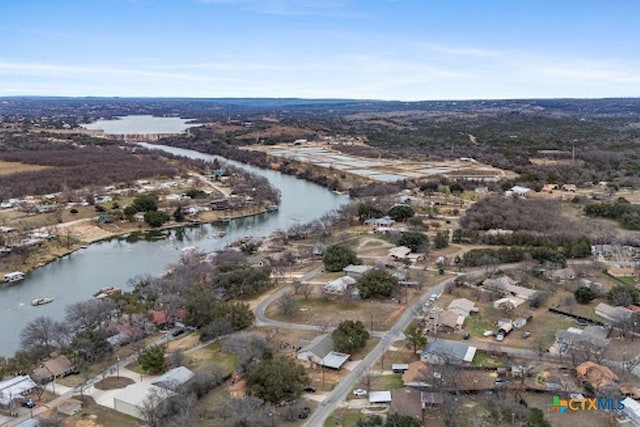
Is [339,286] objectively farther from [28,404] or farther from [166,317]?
[28,404]

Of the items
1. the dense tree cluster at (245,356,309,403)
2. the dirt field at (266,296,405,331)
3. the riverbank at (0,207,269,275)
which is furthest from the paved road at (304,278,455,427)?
the riverbank at (0,207,269,275)

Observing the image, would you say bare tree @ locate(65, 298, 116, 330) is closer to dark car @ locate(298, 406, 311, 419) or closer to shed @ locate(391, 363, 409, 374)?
dark car @ locate(298, 406, 311, 419)

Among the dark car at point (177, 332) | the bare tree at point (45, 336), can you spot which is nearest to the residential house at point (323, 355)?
the dark car at point (177, 332)

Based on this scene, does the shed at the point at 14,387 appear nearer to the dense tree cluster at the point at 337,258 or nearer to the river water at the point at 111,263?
the river water at the point at 111,263

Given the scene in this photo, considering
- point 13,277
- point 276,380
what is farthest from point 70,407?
point 13,277

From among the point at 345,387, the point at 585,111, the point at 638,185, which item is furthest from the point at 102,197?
the point at 585,111

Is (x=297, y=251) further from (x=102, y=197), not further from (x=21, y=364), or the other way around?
(x=102, y=197)
